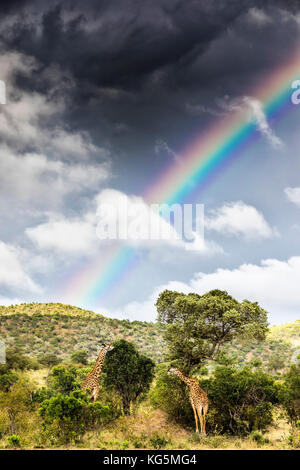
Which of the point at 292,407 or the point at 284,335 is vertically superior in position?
the point at 284,335

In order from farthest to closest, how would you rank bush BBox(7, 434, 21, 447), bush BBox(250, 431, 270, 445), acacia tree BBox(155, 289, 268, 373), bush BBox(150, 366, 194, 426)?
1. acacia tree BBox(155, 289, 268, 373)
2. bush BBox(150, 366, 194, 426)
3. bush BBox(250, 431, 270, 445)
4. bush BBox(7, 434, 21, 447)

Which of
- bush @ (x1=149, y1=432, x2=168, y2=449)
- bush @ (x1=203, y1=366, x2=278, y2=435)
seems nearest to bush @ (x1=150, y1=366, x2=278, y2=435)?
bush @ (x1=203, y1=366, x2=278, y2=435)

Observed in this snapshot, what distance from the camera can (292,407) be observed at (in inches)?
742

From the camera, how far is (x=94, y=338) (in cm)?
6912

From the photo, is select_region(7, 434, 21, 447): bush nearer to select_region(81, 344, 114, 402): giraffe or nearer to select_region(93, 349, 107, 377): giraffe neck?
select_region(81, 344, 114, 402): giraffe

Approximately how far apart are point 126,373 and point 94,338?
51.0 meters

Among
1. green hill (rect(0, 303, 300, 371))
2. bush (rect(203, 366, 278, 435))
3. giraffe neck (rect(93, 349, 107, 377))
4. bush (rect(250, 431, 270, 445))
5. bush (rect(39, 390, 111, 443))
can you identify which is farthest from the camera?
green hill (rect(0, 303, 300, 371))

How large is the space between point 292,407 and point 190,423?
17.7ft

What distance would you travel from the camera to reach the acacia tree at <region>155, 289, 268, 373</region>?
783 inches

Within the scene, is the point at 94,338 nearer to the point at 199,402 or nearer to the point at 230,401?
the point at 230,401

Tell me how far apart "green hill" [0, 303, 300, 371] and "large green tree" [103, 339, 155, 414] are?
116 ft

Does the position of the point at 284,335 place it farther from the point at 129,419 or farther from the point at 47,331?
the point at 129,419

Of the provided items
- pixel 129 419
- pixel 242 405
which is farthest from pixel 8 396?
pixel 242 405
